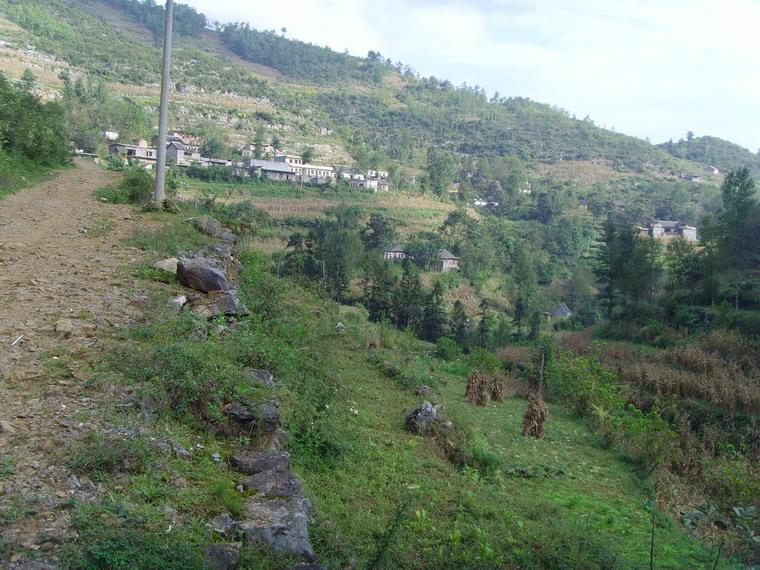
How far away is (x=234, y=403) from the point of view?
15.9ft

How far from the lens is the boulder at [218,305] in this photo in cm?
666

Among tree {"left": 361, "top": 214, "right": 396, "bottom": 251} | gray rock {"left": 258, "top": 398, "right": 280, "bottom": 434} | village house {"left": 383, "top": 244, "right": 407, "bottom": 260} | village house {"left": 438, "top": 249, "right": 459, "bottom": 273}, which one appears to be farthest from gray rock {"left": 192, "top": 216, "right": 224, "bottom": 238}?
village house {"left": 438, "top": 249, "right": 459, "bottom": 273}

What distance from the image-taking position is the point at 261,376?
5.66m

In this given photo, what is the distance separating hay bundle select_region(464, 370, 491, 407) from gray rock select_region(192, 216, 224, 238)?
18.9ft

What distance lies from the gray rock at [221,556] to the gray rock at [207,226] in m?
9.22

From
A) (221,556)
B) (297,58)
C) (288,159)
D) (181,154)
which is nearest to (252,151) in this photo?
(288,159)

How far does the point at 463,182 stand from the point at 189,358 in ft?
206

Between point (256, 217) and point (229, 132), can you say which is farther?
point (229, 132)

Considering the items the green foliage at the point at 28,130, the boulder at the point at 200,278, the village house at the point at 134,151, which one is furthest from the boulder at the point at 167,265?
the village house at the point at 134,151

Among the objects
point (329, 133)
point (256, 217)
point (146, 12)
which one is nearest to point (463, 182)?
point (329, 133)

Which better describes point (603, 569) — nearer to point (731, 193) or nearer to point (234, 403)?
point (234, 403)

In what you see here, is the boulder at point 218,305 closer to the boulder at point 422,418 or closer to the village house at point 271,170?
the boulder at point 422,418

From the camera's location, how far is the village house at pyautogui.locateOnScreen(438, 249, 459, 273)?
37.7 metres

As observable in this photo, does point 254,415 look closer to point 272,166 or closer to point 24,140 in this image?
point 24,140
